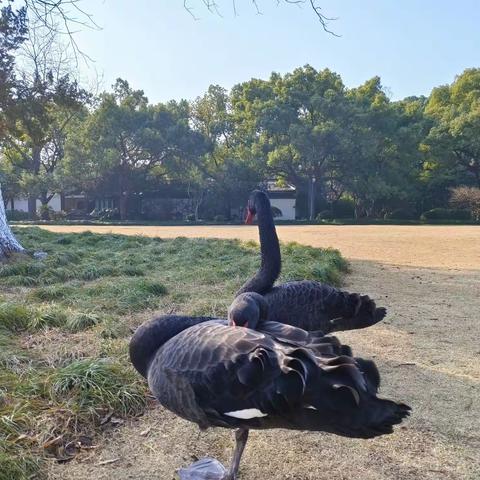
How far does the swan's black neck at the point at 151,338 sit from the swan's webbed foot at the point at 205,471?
20.1 inches

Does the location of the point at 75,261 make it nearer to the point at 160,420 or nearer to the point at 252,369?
the point at 160,420

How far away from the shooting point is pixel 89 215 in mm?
42812

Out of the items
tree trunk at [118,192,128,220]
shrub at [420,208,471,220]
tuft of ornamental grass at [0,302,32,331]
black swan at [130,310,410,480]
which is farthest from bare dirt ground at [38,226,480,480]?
tree trunk at [118,192,128,220]

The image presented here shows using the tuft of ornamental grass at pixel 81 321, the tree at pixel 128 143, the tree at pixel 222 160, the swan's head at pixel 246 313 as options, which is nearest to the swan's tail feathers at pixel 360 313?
the swan's head at pixel 246 313

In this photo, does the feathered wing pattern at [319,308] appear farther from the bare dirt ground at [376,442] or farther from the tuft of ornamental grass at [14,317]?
the tuft of ornamental grass at [14,317]

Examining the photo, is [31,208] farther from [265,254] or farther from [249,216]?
[265,254]

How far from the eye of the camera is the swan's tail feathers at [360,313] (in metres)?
3.29

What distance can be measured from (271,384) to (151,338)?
2.47 ft

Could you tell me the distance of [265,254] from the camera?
140 inches

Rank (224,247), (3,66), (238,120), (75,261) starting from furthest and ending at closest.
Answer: (238,120)
(3,66)
(224,247)
(75,261)

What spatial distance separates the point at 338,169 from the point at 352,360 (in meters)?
35.5

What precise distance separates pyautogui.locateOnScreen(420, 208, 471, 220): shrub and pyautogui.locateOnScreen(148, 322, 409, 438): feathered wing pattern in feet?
122

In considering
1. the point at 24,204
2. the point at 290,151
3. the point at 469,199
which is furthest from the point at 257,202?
the point at 24,204

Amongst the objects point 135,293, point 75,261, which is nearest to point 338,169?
point 75,261
